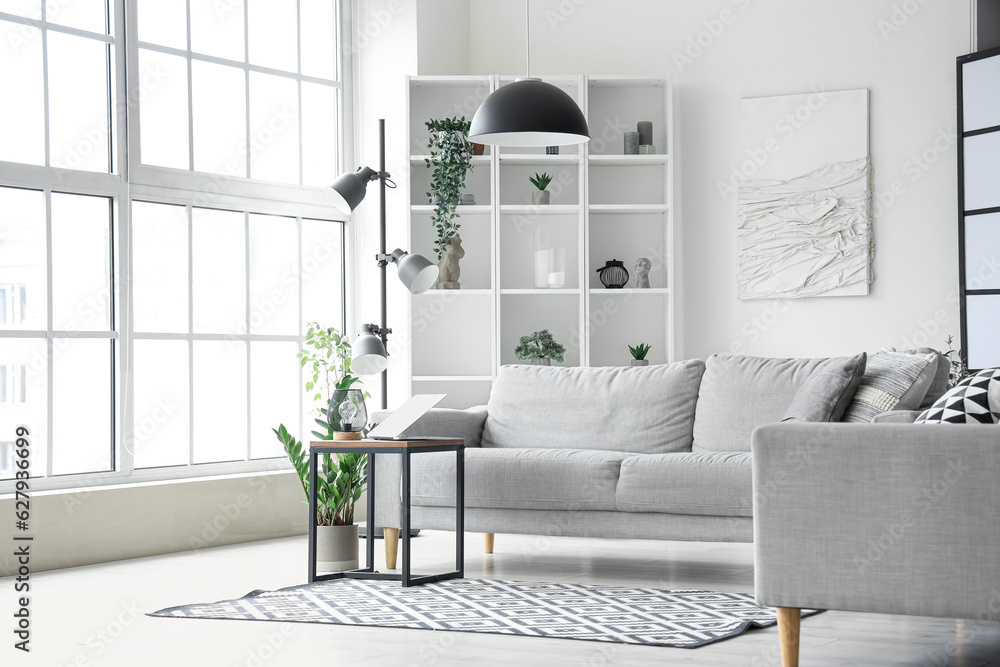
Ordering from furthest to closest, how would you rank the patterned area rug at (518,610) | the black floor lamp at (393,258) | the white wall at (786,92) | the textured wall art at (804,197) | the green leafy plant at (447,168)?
1. the green leafy plant at (447,168)
2. the textured wall art at (804,197)
3. the white wall at (786,92)
4. the black floor lamp at (393,258)
5. the patterned area rug at (518,610)

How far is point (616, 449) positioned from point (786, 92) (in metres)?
2.58

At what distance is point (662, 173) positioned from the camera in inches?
249

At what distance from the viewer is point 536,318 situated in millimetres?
6316

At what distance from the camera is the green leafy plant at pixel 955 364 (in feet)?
17.3

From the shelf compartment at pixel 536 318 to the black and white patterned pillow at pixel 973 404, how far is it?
11.0 ft

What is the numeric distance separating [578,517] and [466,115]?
2990 millimetres

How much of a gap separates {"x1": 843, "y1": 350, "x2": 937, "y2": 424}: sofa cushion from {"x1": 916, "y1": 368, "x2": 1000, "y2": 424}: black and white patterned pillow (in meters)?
0.88

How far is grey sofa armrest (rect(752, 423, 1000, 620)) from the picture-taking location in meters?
2.46

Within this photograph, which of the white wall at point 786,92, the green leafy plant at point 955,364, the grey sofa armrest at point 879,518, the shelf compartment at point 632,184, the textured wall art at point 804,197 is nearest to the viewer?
the grey sofa armrest at point 879,518

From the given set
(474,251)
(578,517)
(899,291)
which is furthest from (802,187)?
(578,517)

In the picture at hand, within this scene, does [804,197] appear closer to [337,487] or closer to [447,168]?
[447,168]

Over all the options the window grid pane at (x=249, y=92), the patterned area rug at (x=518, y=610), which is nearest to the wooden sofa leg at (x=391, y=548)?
the patterned area rug at (x=518, y=610)

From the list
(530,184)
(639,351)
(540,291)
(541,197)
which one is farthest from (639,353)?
(530,184)

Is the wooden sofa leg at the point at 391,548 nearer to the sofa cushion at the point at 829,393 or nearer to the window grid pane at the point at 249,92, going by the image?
the sofa cushion at the point at 829,393
